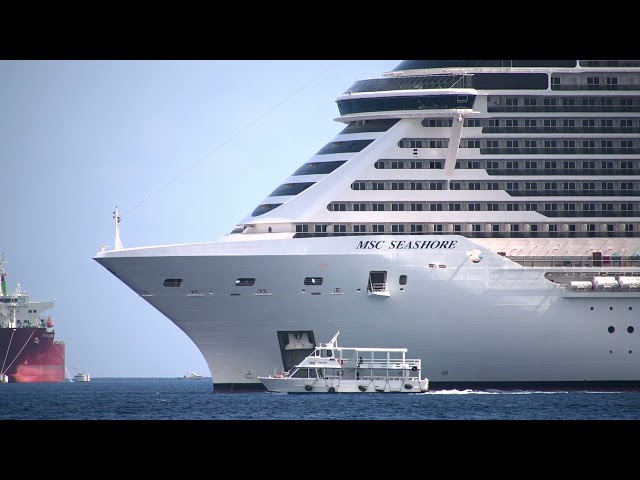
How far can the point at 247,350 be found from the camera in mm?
46594

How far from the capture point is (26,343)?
383ft

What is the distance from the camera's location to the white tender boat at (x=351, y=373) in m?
45.6

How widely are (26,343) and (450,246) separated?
79042mm

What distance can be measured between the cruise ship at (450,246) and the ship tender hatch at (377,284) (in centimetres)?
6

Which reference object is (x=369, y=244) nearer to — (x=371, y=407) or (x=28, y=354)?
(x=371, y=407)

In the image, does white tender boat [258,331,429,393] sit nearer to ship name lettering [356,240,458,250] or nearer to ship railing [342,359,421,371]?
ship railing [342,359,421,371]

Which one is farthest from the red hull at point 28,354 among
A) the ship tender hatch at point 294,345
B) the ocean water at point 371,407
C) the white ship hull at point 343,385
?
the white ship hull at point 343,385

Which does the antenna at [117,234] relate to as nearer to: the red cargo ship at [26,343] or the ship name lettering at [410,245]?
the ship name lettering at [410,245]

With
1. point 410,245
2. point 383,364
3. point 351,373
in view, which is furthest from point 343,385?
point 410,245

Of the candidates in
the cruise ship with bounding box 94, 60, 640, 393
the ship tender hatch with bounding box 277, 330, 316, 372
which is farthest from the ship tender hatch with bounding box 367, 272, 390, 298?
the ship tender hatch with bounding box 277, 330, 316, 372
